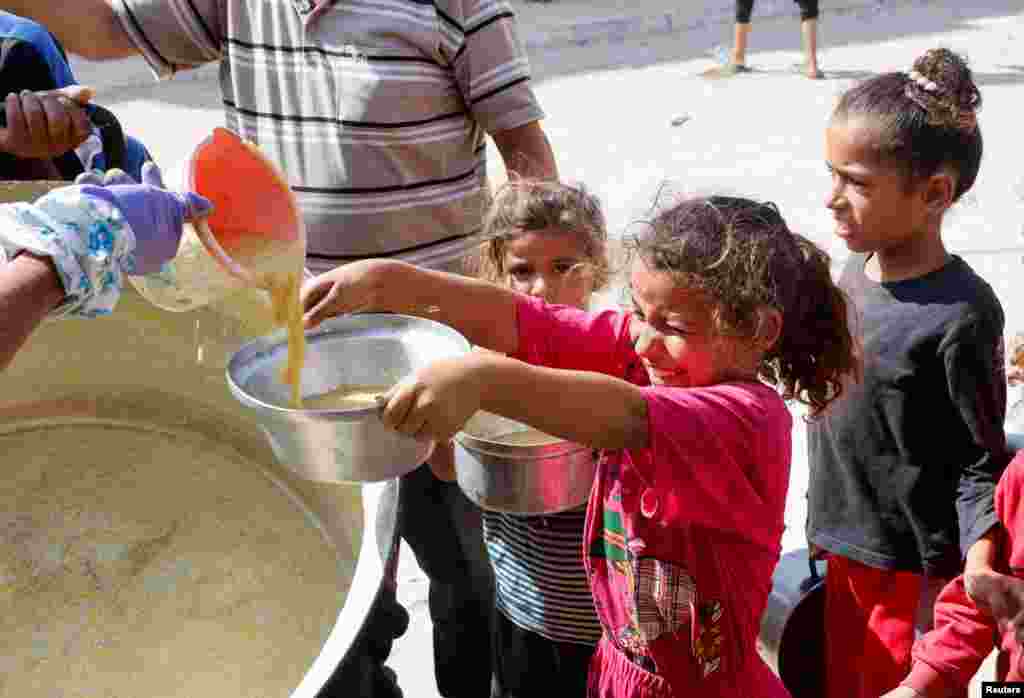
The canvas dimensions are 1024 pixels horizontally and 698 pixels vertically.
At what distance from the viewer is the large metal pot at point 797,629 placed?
7.45 feet

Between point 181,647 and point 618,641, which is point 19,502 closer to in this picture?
point 181,647

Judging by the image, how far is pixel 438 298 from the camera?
5.69 ft

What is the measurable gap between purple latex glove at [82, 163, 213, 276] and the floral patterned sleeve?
0.05ft

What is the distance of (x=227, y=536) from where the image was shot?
162cm

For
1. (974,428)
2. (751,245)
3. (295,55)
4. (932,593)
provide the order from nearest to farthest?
(751,245)
(974,428)
(932,593)
(295,55)

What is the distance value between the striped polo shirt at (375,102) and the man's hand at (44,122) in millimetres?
442

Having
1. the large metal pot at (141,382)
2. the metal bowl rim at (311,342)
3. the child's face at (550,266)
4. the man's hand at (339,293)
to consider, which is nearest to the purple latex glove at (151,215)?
the metal bowl rim at (311,342)

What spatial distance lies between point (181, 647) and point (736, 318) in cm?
82

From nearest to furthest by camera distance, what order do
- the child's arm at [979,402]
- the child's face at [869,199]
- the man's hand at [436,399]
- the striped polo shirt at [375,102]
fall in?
the man's hand at [436,399] < the child's arm at [979,402] < the child's face at [869,199] < the striped polo shirt at [375,102]

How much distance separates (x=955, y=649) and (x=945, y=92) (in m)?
0.94

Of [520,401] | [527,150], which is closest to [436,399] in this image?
[520,401]

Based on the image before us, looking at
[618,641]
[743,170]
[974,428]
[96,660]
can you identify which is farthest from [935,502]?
[743,170]

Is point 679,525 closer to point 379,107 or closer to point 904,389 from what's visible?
point 904,389

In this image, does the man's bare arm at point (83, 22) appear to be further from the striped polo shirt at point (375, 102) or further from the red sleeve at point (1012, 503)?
the red sleeve at point (1012, 503)
